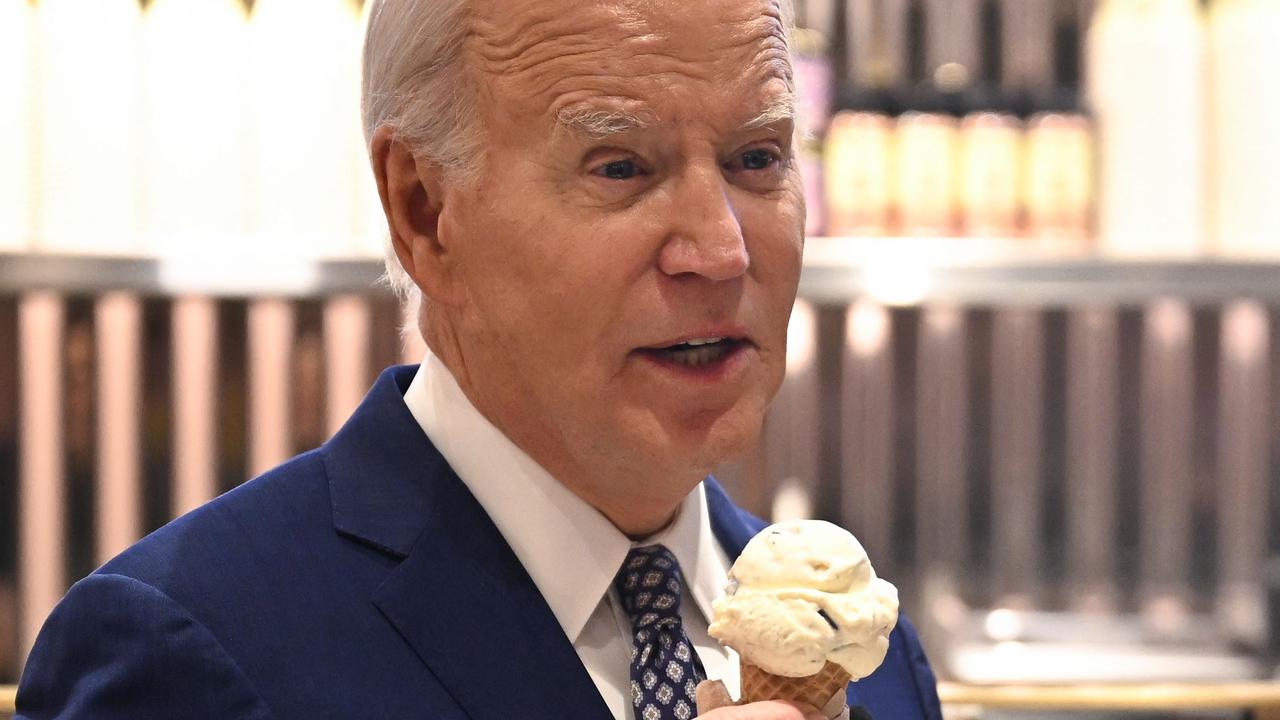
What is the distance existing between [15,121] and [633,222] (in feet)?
5.60

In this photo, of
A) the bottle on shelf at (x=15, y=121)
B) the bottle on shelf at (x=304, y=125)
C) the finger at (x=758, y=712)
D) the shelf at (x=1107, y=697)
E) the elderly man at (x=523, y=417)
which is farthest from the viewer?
the bottle on shelf at (x=304, y=125)

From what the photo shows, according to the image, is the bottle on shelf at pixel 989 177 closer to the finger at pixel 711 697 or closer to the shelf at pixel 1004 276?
the shelf at pixel 1004 276

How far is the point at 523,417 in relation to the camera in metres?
1.27

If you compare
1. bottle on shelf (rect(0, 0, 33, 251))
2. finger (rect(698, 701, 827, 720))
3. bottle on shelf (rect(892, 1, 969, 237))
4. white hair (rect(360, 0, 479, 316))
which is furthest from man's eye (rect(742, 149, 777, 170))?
bottle on shelf (rect(0, 0, 33, 251))

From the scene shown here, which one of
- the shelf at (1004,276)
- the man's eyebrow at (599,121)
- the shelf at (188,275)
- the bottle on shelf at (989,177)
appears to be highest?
the man's eyebrow at (599,121)

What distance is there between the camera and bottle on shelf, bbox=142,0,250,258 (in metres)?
2.58

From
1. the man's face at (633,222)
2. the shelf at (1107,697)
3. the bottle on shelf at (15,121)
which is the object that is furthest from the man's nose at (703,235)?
the bottle on shelf at (15,121)

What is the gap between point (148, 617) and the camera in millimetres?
1116

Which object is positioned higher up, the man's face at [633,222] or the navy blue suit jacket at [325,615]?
the man's face at [633,222]

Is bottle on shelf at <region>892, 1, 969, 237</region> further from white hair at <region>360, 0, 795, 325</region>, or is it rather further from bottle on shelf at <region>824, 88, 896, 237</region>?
white hair at <region>360, 0, 795, 325</region>

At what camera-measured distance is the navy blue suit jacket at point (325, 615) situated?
3.64 ft

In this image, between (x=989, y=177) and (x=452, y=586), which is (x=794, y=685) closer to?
(x=452, y=586)

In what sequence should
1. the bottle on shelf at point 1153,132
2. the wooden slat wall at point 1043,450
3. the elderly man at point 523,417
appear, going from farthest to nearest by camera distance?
the wooden slat wall at point 1043,450 < the bottle on shelf at point 1153,132 < the elderly man at point 523,417

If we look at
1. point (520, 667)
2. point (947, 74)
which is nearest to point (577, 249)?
point (520, 667)
